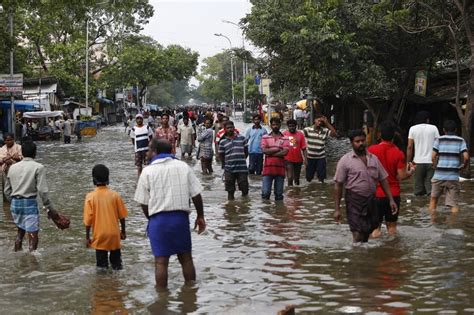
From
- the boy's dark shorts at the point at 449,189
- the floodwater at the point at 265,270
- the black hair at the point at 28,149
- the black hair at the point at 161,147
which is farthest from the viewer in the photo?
the boy's dark shorts at the point at 449,189

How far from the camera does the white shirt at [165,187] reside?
7.05 meters

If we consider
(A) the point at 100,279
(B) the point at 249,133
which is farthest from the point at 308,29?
(A) the point at 100,279

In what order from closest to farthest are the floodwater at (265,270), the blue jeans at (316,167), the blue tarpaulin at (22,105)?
the floodwater at (265,270), the blue jeans at (316,167), the blue tarpaulin at (22,105)

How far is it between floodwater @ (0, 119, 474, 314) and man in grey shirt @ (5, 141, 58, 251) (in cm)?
51

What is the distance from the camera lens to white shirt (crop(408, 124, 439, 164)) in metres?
13.3

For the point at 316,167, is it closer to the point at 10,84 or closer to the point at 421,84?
the point at 421,84

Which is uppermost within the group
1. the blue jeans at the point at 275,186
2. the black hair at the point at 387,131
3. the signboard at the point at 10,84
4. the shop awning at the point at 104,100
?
the shop awning at the point at 104,100

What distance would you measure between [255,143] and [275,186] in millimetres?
4355

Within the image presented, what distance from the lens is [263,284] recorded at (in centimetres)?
779

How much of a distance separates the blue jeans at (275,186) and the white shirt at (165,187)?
6.71m

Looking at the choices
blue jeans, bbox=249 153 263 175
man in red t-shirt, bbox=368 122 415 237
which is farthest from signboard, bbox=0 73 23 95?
man in red t-shirt, bbox=368 122 415 237

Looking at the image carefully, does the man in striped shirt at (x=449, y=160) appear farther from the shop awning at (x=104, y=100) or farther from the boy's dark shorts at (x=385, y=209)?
the shop awning at (x=104, y=100)

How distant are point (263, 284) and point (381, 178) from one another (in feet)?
6.99

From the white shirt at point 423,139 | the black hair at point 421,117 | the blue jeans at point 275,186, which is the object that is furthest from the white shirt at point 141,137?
the black hair at point 421,117
